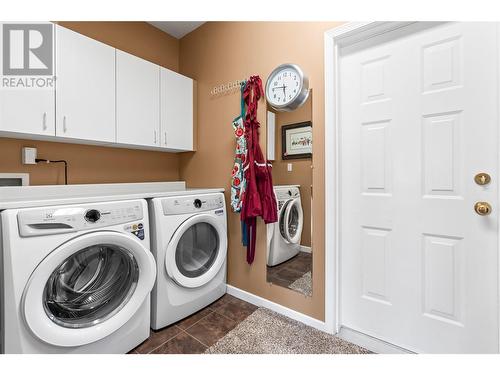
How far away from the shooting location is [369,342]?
142 centimetres

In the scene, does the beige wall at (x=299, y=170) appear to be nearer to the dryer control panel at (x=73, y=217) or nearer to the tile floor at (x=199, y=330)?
the tile floor at (x=199, y=330)

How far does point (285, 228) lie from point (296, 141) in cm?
66

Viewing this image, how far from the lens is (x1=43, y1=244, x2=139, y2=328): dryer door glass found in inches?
46.4

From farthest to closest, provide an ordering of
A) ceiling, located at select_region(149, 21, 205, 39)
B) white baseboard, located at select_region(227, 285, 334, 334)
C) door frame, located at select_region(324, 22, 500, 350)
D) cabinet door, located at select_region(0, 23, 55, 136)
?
ceiling, located at select_region(149, 21, 205, 39) → white baseboard, located at select_region(227, 285, 334, 334) → door frame, located at select_region(324, 22, 500, 350) → cabinet door, located at select_region(0, 23, 55, 136)

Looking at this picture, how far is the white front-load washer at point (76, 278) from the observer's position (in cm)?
100

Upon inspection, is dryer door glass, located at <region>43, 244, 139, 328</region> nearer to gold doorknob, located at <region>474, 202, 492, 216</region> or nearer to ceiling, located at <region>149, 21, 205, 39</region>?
gold doorknob, located at <region>474, 202, 492, 216</region>

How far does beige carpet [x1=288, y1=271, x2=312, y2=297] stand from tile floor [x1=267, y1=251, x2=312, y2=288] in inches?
0.8

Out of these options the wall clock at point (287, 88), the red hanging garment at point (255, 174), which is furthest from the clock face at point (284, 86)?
the red hanging garment at point (255, 174)

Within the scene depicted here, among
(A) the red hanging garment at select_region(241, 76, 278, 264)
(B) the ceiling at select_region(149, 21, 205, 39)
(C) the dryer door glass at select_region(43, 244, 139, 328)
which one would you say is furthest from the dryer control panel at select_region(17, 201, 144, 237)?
(B) the ceiling at select_region(149, 21, 205, 39)

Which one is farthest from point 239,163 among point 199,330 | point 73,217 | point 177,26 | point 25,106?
point 177,26

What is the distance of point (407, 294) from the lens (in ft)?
4.35

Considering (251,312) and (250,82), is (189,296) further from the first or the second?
(250,82)

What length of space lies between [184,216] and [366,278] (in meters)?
1.27

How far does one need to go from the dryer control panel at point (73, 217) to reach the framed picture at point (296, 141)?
109cm
